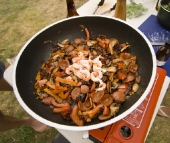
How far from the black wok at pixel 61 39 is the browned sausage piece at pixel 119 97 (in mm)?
43

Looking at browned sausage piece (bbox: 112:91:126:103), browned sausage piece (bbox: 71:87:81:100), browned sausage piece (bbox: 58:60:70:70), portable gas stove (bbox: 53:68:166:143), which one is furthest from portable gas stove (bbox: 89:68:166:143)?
browned sausage piece (bbox: 58:60:70:70)

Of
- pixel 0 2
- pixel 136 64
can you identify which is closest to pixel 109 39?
pixel 136 64

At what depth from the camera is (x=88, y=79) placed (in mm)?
1283

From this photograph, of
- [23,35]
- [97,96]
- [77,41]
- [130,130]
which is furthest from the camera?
[23,35]

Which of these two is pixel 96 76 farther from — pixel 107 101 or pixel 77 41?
pixel 77 41

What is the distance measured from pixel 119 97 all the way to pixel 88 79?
0.27 meters

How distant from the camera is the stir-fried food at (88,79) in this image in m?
1.17

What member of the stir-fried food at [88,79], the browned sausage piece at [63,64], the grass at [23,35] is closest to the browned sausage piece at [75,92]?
the stir-fried food at [88,79]

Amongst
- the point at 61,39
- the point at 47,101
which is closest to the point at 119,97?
the point at 47,101

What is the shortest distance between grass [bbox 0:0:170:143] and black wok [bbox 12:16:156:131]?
141cm

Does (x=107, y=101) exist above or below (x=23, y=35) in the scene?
above

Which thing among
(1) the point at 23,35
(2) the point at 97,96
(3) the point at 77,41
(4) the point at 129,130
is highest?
(3) the point at 77,41

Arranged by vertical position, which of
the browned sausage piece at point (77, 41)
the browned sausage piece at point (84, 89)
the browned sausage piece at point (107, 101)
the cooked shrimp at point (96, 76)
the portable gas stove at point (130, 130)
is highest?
the browned sausage piece at point (77, 41)

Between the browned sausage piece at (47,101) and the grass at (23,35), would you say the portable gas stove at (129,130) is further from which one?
the grass at (23,35)
